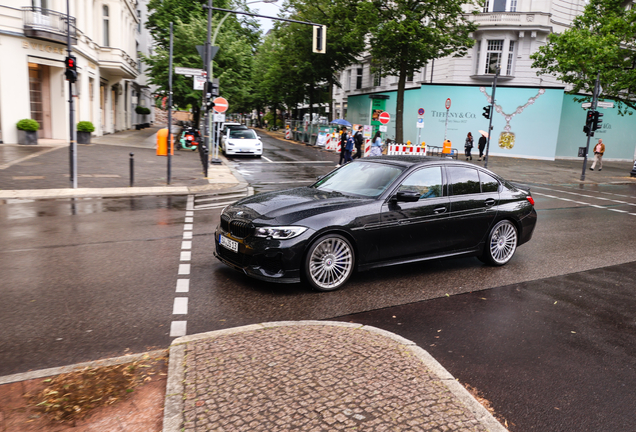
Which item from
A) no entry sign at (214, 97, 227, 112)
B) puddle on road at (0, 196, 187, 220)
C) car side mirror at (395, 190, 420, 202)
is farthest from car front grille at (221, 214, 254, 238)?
no entry sign at (214, 97, 227, 112)

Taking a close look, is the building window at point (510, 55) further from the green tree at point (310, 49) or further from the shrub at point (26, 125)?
the shrub at point (26, 125)

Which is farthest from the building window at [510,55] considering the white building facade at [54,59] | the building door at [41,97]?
the building door at [41,97]

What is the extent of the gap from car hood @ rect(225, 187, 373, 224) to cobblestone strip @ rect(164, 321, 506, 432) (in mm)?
1651

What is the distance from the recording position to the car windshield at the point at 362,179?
655 centimetres

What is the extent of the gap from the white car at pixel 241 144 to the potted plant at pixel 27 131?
9268mm

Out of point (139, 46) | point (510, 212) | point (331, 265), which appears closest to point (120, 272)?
point (331, 265)

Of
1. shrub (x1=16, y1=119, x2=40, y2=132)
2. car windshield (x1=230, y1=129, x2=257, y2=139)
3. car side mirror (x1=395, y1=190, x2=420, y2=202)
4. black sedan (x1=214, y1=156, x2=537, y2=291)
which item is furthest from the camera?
→ car windshield (x1=230, y1=129, x2=257, y2=139)

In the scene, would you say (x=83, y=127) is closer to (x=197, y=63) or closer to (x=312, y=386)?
(x=197, y=63)

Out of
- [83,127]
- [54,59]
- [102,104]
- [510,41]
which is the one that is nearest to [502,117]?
[510,41]

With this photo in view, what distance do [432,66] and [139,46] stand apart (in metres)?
31.1

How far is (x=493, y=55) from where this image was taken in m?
37.2

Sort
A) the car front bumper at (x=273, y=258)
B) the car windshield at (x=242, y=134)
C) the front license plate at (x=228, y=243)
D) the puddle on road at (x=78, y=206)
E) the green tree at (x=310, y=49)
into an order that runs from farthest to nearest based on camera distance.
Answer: the green tree at (x=310, y=49), the car windshield at (x=242, y=134), the puddle on road at (x=78, y=206), the front license plate at (x=228, y=243), the car front bumper at (x=273, y=258)

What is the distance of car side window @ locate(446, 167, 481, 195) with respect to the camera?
7043mm

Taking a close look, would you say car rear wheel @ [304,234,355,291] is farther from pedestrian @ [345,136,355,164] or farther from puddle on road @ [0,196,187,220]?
pedestrian @ [345,136,355,164]
